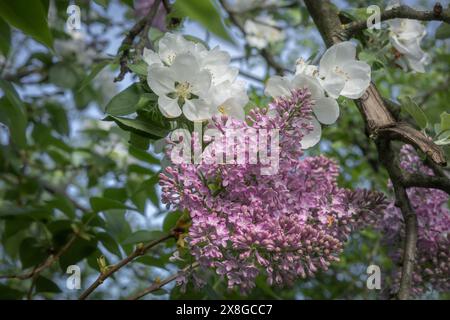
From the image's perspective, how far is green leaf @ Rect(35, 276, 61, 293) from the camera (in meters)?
1.26

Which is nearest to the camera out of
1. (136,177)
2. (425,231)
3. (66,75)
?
(425,231)

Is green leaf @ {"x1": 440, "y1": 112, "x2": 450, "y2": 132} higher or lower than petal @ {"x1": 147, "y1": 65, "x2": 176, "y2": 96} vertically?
lower

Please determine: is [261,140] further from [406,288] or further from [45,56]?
[45,56]

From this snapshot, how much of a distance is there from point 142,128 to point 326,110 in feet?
0.81

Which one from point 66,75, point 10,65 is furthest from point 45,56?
point 10,65

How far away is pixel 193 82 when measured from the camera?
0.82 metres

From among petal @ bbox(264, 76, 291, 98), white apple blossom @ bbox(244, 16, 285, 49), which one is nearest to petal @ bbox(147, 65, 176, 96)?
petal @ bbox(264, 76, 291, 98)

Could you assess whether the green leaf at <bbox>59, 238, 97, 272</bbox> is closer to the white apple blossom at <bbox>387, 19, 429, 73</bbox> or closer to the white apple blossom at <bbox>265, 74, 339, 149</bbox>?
the white apple blossom at <bbox>265, 74, 339, 149</bbox>

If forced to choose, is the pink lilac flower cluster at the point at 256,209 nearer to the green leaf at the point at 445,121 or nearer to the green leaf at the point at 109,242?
the green leaf at the point at 445,121

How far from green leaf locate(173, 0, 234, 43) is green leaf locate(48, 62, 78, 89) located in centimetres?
141

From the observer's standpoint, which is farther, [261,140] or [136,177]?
[136,177]

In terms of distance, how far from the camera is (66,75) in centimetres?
185

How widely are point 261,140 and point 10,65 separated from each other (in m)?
1.64

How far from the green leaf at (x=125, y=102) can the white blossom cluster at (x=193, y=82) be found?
0.21ft
